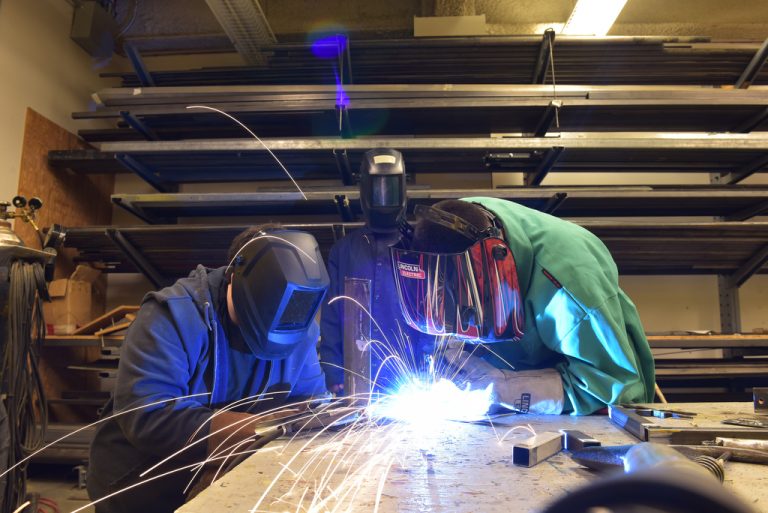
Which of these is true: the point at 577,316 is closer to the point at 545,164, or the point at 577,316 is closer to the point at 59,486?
the point at 545,164

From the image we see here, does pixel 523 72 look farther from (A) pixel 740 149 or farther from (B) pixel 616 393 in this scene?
(B) pixel 616 393

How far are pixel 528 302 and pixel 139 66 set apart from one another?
2.67m

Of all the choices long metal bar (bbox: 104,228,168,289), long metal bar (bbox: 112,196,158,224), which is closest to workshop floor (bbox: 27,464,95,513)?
long metal bar (bbox: 104,228,168,289)

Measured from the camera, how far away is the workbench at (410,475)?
706 millimetres

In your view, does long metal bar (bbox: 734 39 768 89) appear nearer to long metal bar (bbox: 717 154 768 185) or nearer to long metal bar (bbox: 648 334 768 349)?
long metal bar (bbox: 717 154 768 185)

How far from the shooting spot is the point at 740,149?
2561 mm

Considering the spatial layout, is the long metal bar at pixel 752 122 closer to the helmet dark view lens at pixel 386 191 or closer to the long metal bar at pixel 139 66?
the helmet dark view lens at pixel 386 191

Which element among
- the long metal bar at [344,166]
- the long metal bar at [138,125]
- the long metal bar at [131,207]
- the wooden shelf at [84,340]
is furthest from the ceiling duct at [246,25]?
the wooden shelf at [84,340]

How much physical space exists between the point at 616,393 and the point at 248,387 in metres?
1.12

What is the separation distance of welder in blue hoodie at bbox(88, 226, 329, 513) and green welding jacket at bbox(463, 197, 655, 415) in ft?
2.02

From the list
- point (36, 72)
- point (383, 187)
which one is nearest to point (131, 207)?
point (36, 72)

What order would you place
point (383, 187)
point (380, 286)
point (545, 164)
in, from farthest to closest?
point (545, 164)
point (380, 286)
point (383, 187)

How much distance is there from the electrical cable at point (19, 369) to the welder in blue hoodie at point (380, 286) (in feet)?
4.36

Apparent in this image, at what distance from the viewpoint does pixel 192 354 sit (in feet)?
4.30
